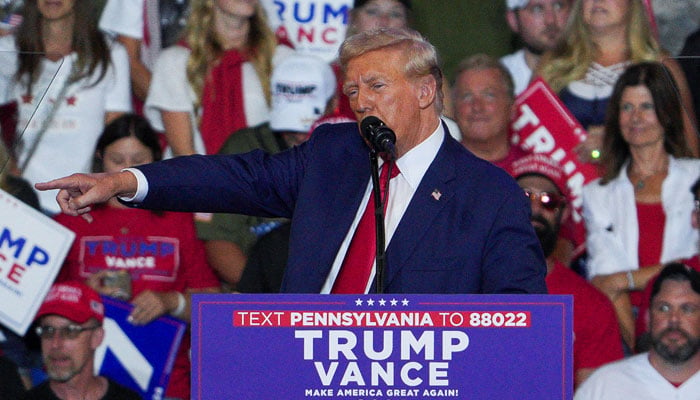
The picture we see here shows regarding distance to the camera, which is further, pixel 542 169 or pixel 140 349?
pixel 542 169

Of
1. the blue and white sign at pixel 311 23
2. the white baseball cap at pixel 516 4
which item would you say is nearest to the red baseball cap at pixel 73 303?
the blue and white sign at pixel 311 23

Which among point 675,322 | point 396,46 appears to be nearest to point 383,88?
point 396,46

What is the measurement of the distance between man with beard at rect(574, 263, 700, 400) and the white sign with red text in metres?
2.09

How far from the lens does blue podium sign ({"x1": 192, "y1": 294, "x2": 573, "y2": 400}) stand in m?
2.25

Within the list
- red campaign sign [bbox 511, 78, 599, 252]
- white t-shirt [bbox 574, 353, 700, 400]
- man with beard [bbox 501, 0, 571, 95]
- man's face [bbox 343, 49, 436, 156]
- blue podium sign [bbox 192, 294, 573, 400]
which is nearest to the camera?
blue podium sign [bbox 192, 294, 573, 400]

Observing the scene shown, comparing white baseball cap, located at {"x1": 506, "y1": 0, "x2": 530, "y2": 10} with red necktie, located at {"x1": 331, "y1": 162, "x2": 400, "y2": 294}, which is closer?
red necktie, located at {"x1": 331, "y1": 162, "x2": 400, "y2": 294}

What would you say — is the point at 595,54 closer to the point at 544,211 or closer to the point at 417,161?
the point at 544,211

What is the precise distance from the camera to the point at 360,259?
2867 mm

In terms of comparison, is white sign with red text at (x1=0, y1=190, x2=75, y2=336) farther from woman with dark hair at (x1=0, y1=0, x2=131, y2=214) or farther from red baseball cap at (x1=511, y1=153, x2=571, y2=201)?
red baseball cap at (x1=511, y1=153, x2=571, y2=201)

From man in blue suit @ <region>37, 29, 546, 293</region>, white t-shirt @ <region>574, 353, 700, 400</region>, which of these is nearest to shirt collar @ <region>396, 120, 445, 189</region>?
man in blue suit @ <region>37, 29, 546, 293</region>

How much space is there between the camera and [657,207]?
16.0 ft

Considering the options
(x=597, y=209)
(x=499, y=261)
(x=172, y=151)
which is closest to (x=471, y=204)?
(x=499, y=261)

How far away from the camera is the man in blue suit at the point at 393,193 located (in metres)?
2.75

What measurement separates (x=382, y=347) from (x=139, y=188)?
75 cm
